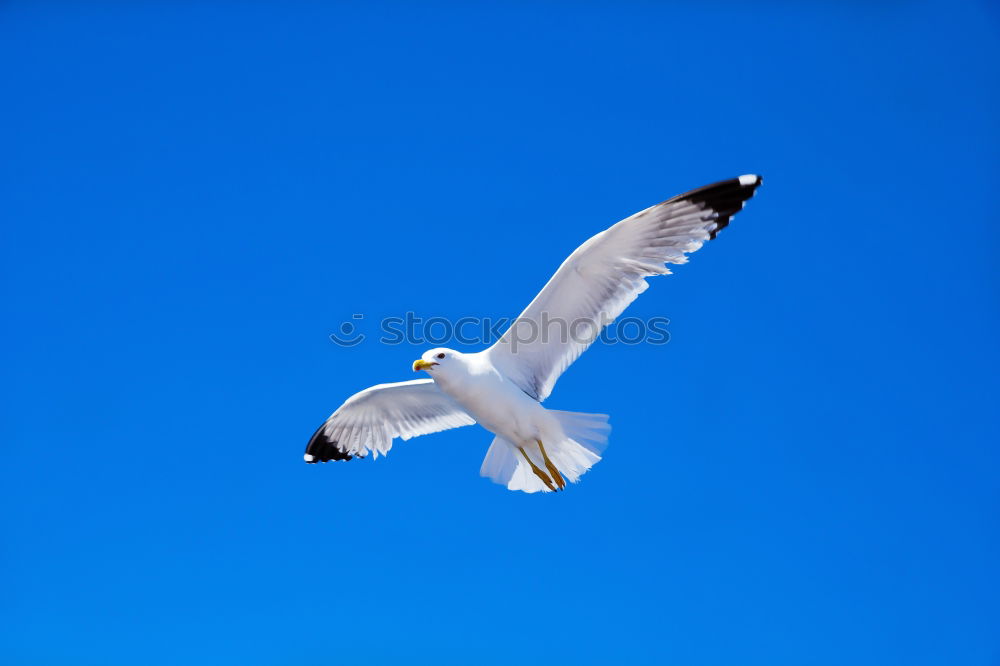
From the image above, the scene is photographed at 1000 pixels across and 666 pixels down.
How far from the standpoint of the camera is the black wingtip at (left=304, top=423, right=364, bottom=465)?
6.86m

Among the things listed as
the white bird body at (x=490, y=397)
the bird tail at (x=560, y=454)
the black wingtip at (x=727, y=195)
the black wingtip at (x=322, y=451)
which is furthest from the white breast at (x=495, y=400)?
the black wingtip at (x=322, y=451)

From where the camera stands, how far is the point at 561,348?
19.1 ft

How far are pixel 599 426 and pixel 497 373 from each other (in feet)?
2.49

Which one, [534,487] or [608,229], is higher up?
[608,229]

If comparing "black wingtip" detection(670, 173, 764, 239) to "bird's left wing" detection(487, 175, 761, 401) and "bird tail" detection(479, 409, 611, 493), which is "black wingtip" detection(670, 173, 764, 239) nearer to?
"bird's left wing" detection(487, 175, 761, 401)

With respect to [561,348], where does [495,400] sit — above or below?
below

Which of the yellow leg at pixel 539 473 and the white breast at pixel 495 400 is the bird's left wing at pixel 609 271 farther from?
the yellow leg at pixel 539 473

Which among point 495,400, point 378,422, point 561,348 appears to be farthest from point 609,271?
point 378,422

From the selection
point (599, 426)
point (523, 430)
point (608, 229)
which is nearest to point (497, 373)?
point (523, 430)

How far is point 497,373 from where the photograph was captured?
5645mm

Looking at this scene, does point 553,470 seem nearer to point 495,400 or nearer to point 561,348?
point 495,400

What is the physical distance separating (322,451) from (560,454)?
2.22 metres

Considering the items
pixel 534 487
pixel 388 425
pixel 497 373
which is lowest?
pixel 534 487

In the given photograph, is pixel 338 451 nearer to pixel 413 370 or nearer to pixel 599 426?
pixel 413 370
